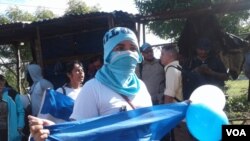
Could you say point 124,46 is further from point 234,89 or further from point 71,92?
point 234,89

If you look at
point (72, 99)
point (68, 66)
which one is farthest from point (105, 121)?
point (68, 66)

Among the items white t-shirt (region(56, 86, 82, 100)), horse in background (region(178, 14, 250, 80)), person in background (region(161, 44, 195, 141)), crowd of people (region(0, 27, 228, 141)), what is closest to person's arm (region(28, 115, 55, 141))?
crowd of people (region(0, 27, 228, 141))

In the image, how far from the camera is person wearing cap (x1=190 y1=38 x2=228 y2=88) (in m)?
5.02

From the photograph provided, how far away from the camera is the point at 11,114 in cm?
550

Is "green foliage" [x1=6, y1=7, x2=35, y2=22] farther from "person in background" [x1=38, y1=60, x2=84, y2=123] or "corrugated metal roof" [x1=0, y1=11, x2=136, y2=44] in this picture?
"person in background" [x1=38, y1=60, x2=84, y2=123]

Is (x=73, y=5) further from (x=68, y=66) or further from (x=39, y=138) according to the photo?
(x=39, y=138)

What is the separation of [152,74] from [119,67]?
285 cm

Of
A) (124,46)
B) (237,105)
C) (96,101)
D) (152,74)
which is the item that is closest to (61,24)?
(152,74)

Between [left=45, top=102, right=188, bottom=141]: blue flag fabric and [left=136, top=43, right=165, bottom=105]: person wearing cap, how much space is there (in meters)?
2.38

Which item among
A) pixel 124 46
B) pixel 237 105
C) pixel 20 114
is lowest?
pixel 237 105

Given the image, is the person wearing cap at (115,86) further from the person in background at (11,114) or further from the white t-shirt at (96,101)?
the person in background at (11,114)

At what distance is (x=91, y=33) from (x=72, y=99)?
348 centimetres

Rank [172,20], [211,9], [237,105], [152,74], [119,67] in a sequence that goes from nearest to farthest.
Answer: [119,67]
[152,74]
[211,9]
[172,20]
[237,105]

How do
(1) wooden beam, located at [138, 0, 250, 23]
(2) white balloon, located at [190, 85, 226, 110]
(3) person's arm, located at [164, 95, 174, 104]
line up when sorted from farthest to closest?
(1) wooden beam, located at [138, 0, 250, 23] < (3) person's arm, located at [164, 95, 174, 104] < (2) white balloon, located at [190, 85, 226, 110]
